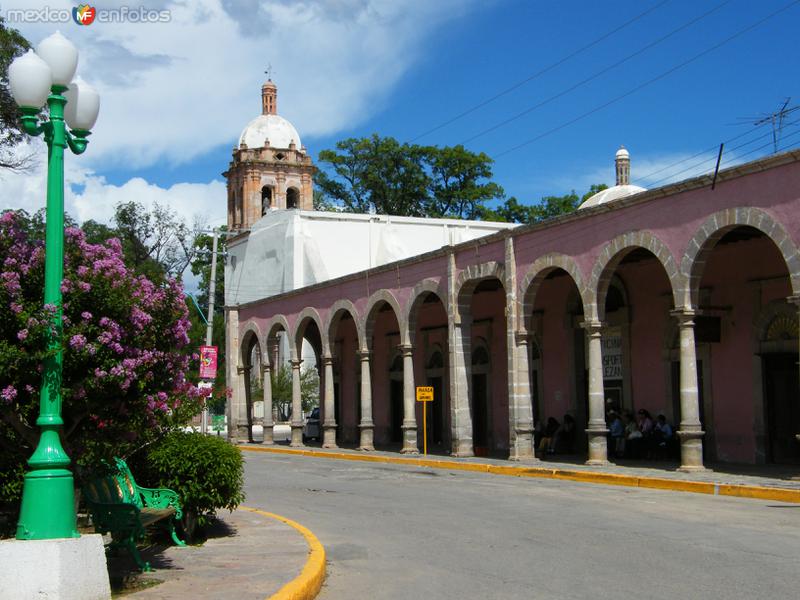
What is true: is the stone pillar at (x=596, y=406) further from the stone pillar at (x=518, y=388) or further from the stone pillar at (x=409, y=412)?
the stone pillar at (x=409, y=412)

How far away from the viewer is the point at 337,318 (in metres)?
32.2

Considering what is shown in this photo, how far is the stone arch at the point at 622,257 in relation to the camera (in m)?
18.6

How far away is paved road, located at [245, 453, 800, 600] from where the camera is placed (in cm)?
770

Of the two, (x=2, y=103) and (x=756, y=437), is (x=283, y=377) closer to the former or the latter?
(x=756, y=437)

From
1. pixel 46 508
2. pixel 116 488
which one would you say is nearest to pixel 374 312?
pixel 116 488

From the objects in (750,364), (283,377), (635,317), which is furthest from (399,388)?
(283,377)

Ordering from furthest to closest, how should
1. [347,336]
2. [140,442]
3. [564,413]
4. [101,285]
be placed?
[347,336], [564,413], [140,442], [101,285]

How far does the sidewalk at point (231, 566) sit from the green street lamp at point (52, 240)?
1043 mm

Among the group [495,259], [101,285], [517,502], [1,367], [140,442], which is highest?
[495,259]

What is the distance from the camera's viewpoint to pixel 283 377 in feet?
182

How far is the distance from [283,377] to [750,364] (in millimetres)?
38007

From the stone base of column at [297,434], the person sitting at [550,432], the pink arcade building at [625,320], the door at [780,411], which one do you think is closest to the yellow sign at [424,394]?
the pink arcade building at [625,320]

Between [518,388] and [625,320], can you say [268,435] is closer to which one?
[518,388]

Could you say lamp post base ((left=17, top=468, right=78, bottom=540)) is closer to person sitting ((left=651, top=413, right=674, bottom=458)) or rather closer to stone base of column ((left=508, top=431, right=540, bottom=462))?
stone base of column ((left=508, top=431, right=540, bottom=462))
